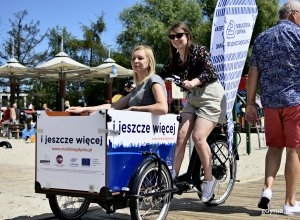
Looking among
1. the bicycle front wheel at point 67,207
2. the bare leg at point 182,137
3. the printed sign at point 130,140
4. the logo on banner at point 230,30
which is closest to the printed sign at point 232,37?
the logo on banner at point 230,30

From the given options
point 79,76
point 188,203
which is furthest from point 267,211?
point 79,76

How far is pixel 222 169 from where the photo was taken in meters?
5.39

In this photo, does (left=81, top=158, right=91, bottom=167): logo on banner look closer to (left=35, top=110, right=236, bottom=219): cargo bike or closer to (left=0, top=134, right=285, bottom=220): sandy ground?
(left=35, top=110, right=236, bottom=219): cargo bike

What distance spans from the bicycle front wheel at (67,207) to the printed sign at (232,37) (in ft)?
8.58

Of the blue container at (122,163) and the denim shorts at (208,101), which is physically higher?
the denim shorts at (208,101)

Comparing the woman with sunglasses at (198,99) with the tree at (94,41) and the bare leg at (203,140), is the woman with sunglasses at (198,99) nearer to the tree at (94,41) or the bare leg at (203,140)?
the bare leg at (203,140)

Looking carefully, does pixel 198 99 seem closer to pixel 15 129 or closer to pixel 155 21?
pixel 15 129

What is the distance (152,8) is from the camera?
152ft

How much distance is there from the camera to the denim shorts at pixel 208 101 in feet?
15.9

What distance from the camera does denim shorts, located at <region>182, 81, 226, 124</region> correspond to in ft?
15.9

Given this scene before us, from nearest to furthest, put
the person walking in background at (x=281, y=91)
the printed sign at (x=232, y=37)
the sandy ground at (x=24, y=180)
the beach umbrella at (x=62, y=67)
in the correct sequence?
the person walking in background at (x=281, y=91) < the sandy ground at (x=24, y=180) < the printed sign at (x=232, y=37) < the beach umbrella at (x=62, y=67)

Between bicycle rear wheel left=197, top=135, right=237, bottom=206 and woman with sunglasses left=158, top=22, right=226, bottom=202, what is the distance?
425mm

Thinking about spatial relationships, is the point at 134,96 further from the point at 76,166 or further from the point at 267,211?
the point at 267,211

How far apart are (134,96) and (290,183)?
62.8 inches
